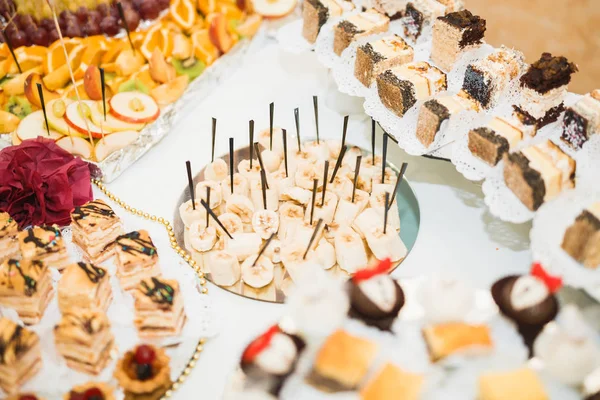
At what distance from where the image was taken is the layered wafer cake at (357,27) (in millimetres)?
2199

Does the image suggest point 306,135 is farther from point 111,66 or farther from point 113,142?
point 111,66

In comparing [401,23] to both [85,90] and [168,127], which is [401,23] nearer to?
[168,127]

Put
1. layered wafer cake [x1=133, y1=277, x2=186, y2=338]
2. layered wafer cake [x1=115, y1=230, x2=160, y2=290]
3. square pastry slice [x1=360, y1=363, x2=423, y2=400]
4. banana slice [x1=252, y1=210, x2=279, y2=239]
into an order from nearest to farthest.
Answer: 1. square pastry slice [x1=360, y1=363, x2=423, y2=400]
2. layered wafer cake [x1=133, y1=277, x2=186, y2=338]
3. layered wafer cake [x1=115, y1=230, x2=160, y2=290]
4. banana slice [x1=252, y1=210, x2=279, y2=239]

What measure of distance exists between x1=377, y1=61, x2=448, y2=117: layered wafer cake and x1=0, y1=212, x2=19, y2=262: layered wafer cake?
1225 millimetres

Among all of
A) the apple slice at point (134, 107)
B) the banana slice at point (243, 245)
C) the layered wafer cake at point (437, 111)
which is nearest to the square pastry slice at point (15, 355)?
the banana slice at point (243, 245)

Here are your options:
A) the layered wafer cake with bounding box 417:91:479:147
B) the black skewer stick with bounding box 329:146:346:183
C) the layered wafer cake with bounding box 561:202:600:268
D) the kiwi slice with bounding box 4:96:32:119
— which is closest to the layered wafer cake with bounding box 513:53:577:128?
the layered wafer cake with bounding box 417:91:479:147

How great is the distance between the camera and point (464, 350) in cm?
131

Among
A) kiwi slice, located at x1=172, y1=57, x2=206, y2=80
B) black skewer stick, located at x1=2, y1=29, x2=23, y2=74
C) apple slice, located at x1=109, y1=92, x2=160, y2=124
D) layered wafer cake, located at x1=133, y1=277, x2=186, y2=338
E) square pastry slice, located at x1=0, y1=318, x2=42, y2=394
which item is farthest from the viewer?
kiwi slice, located at x1=172, y1=57, x2=206, y2=80

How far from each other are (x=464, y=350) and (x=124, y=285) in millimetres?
943

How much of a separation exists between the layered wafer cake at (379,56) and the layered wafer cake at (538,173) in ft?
1.93

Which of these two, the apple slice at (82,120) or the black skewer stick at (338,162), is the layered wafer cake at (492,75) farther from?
the apple slice at (82,120)

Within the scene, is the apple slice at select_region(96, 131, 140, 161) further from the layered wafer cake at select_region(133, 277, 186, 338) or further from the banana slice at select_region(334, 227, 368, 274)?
the banana slice at select_region(334, 227, 368, 274)

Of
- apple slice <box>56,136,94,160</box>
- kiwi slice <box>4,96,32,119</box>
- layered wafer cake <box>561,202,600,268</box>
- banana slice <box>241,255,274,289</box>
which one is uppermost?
layered wafer cake <box>561,202,600,268</box>

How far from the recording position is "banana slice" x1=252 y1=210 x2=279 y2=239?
188 cm
